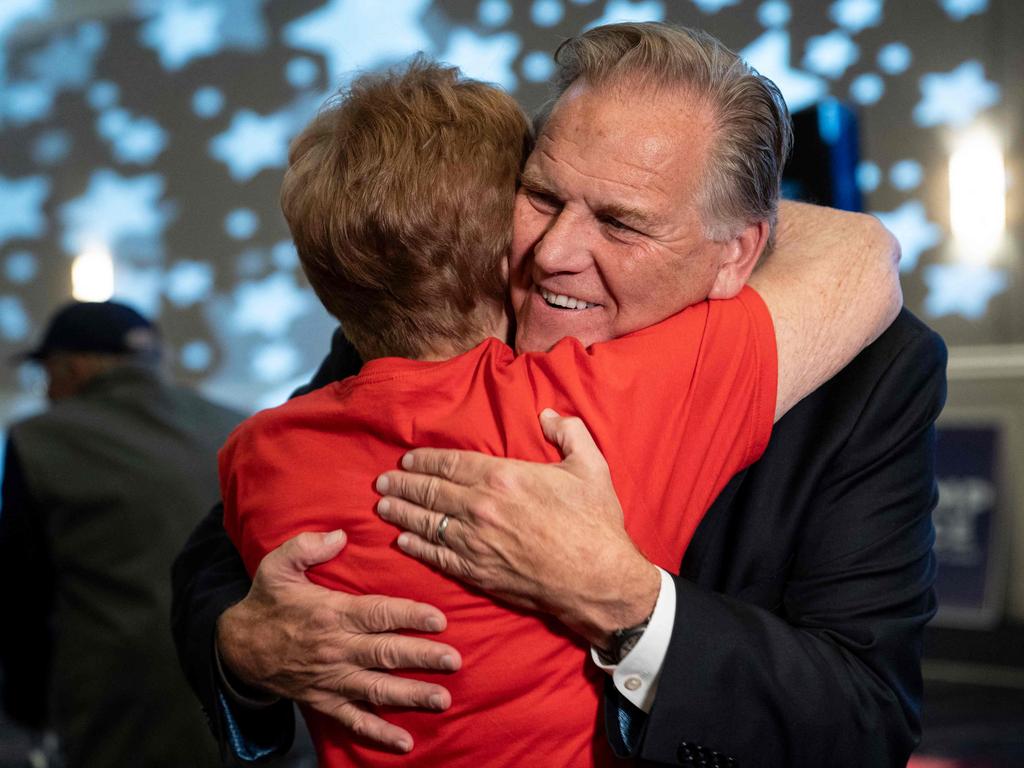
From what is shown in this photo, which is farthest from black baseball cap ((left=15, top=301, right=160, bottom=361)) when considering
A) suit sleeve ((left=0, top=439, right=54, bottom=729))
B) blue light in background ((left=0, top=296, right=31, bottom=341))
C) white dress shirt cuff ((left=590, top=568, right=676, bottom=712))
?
blue light in background ((left=0, top=296, right=31, bottom=341))

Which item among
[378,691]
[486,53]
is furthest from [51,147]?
[378,691]

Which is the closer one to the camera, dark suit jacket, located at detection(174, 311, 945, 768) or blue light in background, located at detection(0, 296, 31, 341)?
dark suit jacket, located at detection(174, 311, 945, 768)

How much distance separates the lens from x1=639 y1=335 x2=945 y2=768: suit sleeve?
1176mm

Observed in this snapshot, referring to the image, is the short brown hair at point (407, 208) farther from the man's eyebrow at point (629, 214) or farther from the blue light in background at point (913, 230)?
the blue light in background at point (913, 230)

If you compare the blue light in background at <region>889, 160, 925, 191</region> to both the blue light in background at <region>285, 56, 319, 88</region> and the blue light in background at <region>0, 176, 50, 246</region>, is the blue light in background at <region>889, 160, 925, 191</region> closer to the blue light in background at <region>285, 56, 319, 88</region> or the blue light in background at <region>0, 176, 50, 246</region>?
the blue light in background at <region>285, 56, 319, 88</region>

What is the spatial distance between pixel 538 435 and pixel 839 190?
1.22 metres

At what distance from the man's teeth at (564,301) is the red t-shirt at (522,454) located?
10cm

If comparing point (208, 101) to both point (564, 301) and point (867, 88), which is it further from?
point (564, 301)

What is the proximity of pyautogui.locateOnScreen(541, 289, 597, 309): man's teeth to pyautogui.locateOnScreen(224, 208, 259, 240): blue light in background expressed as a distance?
4.05 metres

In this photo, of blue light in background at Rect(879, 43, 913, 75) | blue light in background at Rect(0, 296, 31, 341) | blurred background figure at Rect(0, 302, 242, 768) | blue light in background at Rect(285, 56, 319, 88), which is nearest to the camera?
blurred background figure at Rect(0, 302, 242, 768)

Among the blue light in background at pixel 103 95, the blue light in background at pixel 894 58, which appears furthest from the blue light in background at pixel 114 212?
the blue light in background at pixel 894 58

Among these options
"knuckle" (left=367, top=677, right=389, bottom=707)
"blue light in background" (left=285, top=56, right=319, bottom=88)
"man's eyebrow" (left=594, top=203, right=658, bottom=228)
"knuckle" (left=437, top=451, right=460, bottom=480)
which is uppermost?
"man's eyebrow" (left=594, top=203, right=658, bottom=228)

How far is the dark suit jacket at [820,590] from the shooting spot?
1177mm

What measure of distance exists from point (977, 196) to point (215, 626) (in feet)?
10.5
